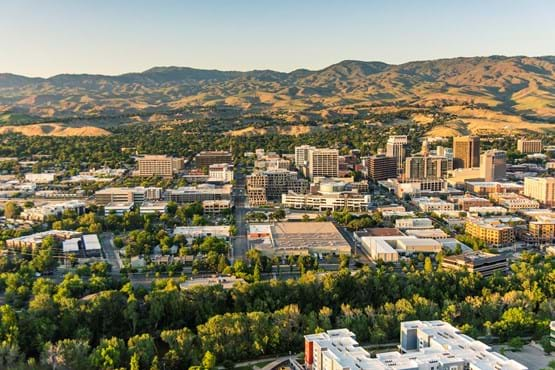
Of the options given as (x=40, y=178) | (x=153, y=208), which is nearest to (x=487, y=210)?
(x=153, y=208)

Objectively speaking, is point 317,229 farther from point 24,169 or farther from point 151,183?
point 24,169

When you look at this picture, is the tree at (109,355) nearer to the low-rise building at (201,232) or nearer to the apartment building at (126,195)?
the low-rise building at (201,232)

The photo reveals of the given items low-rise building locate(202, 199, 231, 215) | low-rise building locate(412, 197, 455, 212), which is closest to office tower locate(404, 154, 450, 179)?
low-rise building locate(412, 197, 455, 212)

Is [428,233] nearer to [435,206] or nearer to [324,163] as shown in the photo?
[435,206]

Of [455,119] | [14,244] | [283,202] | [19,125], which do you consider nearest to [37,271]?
[14,244]

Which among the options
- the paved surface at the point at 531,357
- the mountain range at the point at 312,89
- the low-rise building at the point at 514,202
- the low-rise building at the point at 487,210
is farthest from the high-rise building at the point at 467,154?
the mountain range at the point at 312,89

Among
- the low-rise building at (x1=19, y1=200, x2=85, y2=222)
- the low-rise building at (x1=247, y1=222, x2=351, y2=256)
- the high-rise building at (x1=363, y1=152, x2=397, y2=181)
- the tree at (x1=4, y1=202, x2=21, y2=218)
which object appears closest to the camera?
the low-rise building at (x1=247, y1=222, x2=351, y2=256)

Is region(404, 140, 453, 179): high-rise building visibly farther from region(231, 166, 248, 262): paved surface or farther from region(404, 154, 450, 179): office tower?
region(231, 166, 248, 262): paved surface
